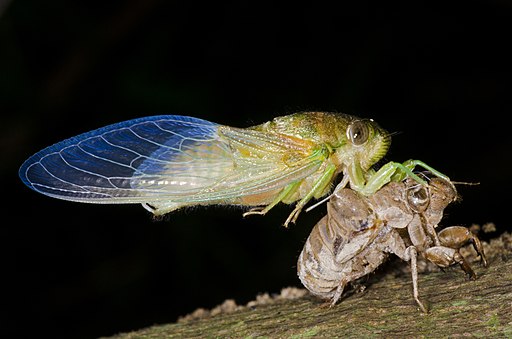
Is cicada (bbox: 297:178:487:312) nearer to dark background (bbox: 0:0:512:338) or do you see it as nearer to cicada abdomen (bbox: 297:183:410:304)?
cicada abdomen (bbox: 297:183:410:304)

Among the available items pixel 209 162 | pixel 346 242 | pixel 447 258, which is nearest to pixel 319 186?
pixel 346 242

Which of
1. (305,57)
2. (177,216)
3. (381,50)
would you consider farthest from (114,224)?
(381,50)

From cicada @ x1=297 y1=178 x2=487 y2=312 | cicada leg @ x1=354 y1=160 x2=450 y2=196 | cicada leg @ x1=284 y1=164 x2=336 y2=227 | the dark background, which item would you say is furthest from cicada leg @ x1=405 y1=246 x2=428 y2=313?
the dark background

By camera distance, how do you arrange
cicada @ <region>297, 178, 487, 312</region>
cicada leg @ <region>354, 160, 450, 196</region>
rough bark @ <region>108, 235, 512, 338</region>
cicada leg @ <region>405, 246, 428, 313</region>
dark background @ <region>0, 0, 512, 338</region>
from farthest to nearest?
dark background @ <region>0, 0, 512, 338</region> < cicada leg @ <region>354, 160, 450, 196</region> < cicada @ <region>297, 178, 487, 312</region> < cicada leg @ <region>405, 246, 428, 313</region> < rough bark @ <region>108, 235, 512, 338</region>

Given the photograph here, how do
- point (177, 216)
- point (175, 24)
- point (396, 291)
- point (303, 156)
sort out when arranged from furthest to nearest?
point (175, 24) → point (177, 216) → point (303, 156) → point (396, 291)

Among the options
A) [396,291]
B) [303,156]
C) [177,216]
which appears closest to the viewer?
[396,291]

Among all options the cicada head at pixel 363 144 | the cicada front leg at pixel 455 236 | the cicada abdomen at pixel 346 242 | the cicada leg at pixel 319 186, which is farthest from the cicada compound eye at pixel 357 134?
the cicada front leg at pixel 455 236

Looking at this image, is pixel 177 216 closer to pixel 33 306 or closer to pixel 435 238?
pixel 33 306
